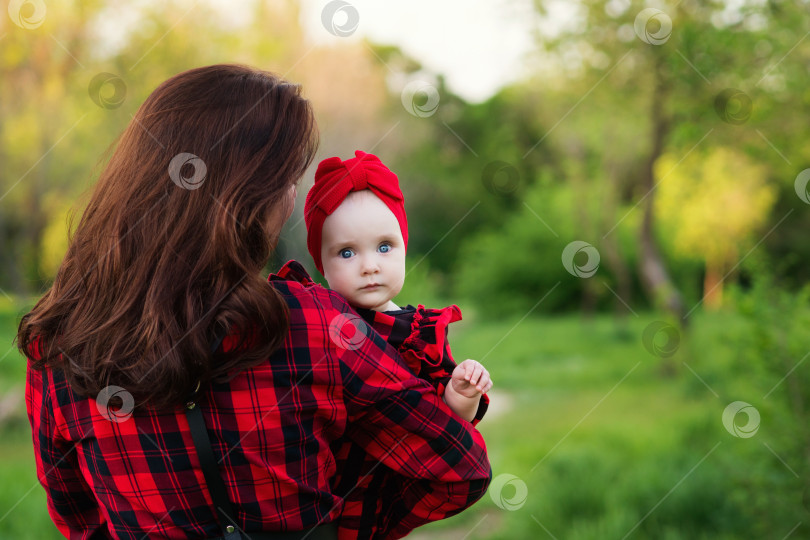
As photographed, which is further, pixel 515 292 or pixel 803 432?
pixel 515 292

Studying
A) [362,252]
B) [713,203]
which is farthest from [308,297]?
[713,203]

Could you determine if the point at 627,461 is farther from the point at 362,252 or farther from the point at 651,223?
the point at 362,252

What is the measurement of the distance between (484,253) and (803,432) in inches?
592

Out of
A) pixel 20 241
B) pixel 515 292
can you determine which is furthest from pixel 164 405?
pixel 515 292

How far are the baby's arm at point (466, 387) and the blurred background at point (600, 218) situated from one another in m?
0.83

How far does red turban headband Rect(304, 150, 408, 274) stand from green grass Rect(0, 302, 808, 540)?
9.69 ft

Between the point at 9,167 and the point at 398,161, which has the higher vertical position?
the point at 398,161

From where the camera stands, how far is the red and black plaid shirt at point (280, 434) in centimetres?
123

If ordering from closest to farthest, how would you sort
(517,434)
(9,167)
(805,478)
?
(805,478)
(517,434)
(9,167)

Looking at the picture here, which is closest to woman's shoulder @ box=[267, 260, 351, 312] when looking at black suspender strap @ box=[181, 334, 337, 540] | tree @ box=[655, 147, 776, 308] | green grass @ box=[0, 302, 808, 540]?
black suspender strap @ box=[181, 334, 337, 540]

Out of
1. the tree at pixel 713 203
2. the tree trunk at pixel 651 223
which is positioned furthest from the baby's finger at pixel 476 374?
the tree at pixel 713 203

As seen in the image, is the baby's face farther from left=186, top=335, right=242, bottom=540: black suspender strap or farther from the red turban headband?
left=186, top=335, right=242, bottom=540: black suspender strap

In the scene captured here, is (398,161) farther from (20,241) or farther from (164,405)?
(164,405)

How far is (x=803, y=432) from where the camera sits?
3.63m
